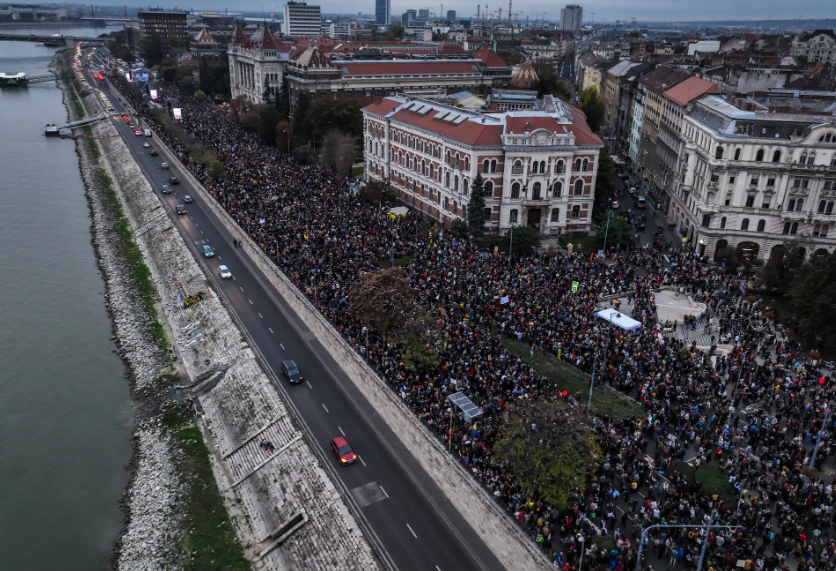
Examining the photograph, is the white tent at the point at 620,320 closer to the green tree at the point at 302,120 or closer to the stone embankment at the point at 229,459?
the stone embankment at the point at 229,459

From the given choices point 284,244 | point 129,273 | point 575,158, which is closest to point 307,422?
point 284,244

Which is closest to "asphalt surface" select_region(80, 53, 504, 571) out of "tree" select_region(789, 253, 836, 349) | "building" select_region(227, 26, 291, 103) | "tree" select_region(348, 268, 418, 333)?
"tree" select_region(348, 268, 418, 333)

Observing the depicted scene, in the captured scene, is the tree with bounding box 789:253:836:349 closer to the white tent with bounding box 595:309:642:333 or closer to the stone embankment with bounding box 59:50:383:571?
the white tent with bounding box 595:309:642:333

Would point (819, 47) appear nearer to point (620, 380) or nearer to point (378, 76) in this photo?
point (378, 76)

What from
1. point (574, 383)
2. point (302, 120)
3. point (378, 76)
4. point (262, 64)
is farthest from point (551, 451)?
point (262, 64)

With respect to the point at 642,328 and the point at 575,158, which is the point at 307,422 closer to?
the point at 642,328
